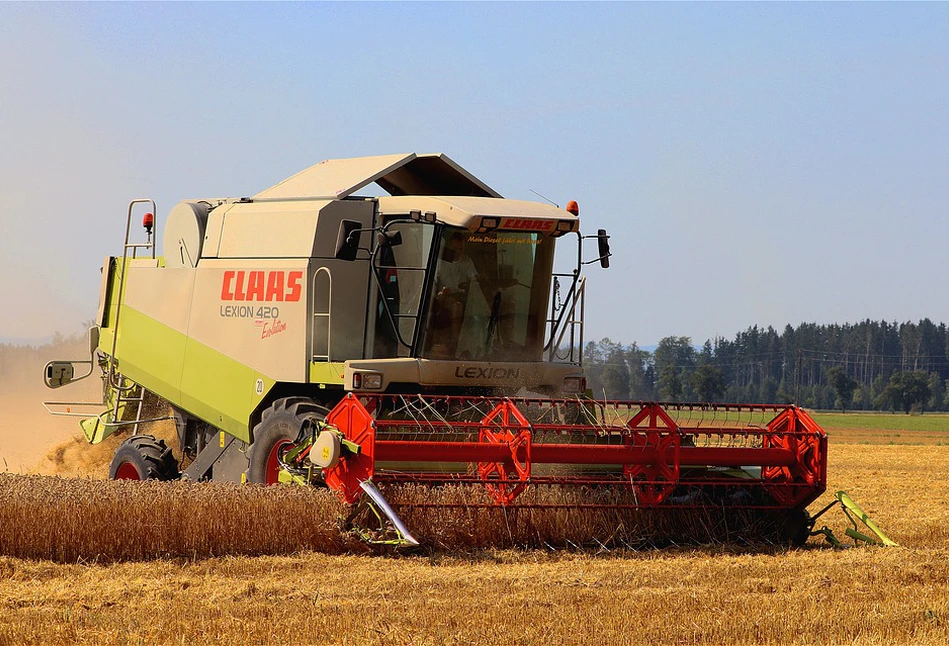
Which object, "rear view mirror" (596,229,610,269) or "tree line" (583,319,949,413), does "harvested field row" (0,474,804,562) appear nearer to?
"rear view mirror" (596,229,610,269)

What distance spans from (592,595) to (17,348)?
1280cm

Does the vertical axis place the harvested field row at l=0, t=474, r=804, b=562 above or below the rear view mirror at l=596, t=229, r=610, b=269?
below

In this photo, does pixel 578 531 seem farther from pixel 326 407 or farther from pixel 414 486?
pixel 326 407

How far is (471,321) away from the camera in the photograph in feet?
32.7

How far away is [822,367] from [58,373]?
10189 centimetres

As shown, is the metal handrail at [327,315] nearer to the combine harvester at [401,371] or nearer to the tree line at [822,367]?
the combine harvester at [401,371]

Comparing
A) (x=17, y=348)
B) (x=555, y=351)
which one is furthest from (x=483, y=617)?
(x=17, y=348)

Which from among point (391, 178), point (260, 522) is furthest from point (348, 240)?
point (260, 522)

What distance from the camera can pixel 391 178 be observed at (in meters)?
10.7

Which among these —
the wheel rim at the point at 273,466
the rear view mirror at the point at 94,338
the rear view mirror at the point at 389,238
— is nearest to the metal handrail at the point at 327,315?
the rear view mirror at the point at 389,238

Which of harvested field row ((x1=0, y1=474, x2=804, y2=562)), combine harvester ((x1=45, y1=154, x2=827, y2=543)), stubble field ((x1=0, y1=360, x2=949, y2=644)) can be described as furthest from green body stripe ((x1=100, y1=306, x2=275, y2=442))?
stubble field ((x1=0, y1=360, x2=949, y2=644))

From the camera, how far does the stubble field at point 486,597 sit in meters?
5.67

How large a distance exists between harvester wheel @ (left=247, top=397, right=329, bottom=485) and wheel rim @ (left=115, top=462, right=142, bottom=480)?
1666mm

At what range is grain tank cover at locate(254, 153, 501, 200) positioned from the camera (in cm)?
1040
